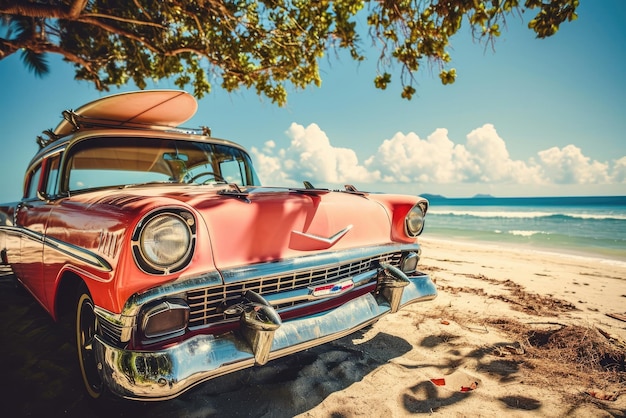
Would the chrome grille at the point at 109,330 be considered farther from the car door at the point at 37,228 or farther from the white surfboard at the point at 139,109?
the white surfboard at the point at 139,109

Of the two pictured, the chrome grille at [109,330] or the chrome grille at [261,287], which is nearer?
the chrome grille at [109,330]

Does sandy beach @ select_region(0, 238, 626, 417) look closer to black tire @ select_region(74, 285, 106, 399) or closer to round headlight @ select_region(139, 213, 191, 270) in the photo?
black tire @ select_region(74, 285, 106, 399)

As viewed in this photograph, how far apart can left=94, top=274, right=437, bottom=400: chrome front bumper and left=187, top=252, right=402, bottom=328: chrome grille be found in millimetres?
115

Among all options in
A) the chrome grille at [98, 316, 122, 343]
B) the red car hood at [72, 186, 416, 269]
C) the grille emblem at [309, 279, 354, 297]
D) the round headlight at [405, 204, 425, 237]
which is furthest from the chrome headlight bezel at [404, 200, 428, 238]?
the chrome grille at [98, 316, 122, 343]

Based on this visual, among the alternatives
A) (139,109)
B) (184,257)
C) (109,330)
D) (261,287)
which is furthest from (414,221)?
(139,109)

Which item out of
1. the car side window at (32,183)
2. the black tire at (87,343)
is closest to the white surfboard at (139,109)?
the car side window at (32,183)

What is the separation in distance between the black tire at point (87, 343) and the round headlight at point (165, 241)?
66 centimetres

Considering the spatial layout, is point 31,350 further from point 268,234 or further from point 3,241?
point 268,234

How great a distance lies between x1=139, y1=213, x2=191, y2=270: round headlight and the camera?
142cm

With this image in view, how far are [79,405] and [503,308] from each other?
3758 millimetres

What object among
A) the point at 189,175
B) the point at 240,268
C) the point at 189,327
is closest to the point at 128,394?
the point at 189,327

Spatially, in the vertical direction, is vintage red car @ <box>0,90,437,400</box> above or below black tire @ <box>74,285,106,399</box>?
above

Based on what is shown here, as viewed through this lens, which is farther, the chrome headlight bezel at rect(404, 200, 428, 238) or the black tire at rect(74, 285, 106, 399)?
the chrome headlight bezel at rect(404, 200, 428, 238)

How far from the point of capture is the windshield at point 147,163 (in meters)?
2.43
